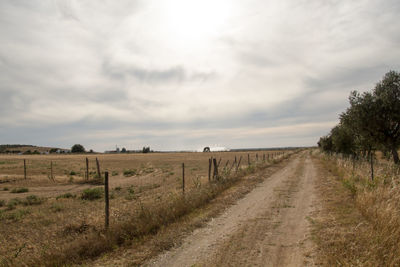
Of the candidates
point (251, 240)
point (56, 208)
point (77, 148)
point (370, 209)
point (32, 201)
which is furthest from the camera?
point (77, 148)

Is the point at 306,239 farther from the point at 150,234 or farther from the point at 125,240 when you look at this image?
the point at 125,240

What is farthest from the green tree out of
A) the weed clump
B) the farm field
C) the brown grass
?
the weed clump

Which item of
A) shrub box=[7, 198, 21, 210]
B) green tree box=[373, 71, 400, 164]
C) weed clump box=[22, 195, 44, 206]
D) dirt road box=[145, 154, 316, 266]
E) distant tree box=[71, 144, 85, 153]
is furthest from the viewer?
distant tree box=[71, 144, 85, 153]

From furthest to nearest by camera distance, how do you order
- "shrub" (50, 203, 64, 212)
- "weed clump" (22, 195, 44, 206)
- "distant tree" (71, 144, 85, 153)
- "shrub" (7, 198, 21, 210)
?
"distant tree" (71, 144, 85, 153) → "weed clump" (22, 195, 44, 206) → "shrub" (7, 198, 21, 210) → "shrub" (50, 203, 64, 212)

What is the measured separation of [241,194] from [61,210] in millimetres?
9986

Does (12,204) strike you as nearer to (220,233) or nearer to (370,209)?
(220,233)

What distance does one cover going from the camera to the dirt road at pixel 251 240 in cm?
523

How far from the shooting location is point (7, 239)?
26.8 ft

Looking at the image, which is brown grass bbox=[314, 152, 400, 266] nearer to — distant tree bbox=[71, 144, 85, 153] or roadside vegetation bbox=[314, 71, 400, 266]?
roadside vegetation bbox=[314, 71, 400, 266]

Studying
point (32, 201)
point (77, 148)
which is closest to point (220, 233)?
point (32, 201)

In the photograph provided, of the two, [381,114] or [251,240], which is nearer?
[251,240]

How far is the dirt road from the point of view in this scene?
17.1ft

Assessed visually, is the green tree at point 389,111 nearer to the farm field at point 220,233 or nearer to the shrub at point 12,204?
the farm field at point 220,233

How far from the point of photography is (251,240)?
20.7ft
